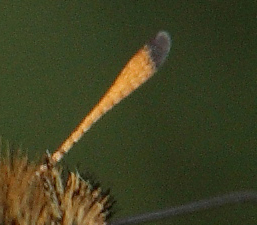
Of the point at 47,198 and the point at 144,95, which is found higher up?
the point at 144,95

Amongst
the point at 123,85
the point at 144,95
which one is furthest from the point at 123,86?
the point at 144,95

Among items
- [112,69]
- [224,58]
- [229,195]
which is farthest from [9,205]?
[224,58]

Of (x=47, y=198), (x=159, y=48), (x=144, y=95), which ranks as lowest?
(x=47, y=198)

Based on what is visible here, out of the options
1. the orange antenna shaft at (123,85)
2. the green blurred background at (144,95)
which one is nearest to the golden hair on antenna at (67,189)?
the orange antenna shaft at (123,85)

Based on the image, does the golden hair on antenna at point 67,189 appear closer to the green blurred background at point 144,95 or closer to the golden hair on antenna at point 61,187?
the golden hair on antenna at point 61,187

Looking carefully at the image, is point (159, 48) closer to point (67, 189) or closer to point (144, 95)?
point (67, 189)
